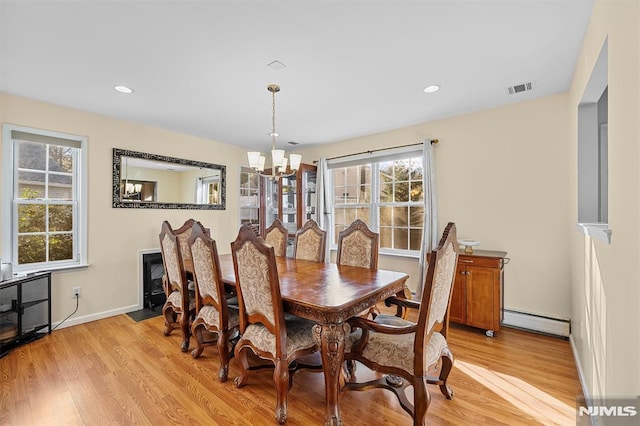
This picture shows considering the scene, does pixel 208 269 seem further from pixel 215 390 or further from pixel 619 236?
pixel 619 236

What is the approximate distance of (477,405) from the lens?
1865 mm

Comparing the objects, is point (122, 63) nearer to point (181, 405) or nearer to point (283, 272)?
point (283, 272)

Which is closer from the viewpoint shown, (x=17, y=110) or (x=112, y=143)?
(x=17, y=110)

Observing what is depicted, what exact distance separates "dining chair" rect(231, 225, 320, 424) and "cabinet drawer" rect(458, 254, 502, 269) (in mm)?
1956

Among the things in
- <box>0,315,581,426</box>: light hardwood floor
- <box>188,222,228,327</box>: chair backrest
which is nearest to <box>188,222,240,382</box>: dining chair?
<box>188,222,228,327</box>: chair backrest

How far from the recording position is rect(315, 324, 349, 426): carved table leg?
1624 millimetres

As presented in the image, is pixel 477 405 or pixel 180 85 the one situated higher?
pixel 180 85

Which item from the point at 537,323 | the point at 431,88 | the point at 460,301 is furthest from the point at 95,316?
the point at 537,323

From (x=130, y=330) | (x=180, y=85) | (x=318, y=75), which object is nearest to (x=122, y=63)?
(x=180, y=85)

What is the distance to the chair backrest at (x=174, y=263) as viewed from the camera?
8.44 ft

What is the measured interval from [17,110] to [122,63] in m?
1.66

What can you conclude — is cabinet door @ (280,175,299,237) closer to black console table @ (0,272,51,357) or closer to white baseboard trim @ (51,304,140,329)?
white baseboard trim @ (51,304,140,329)

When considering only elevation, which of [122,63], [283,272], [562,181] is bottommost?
[283,272]

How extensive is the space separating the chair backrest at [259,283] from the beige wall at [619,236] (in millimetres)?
1575
